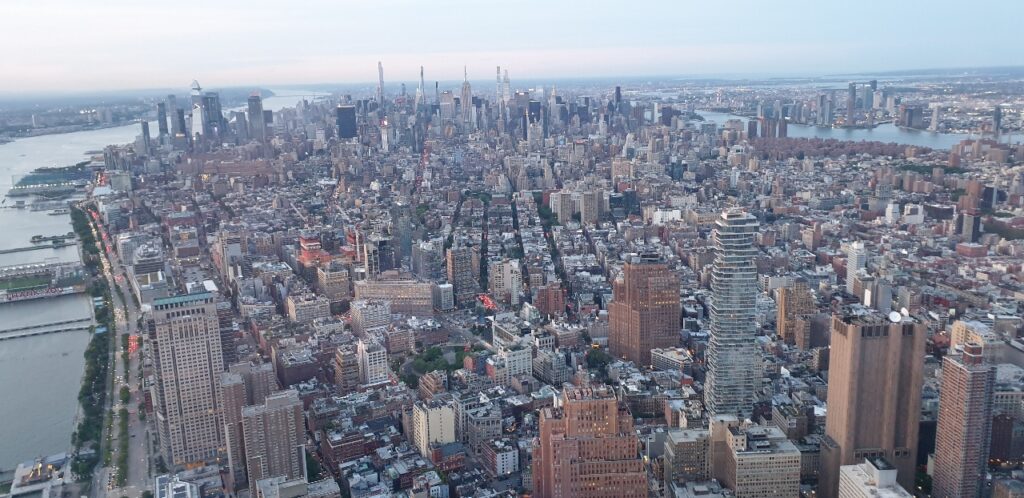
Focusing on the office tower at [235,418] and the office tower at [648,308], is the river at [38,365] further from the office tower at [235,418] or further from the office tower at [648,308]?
the office tower at [648,308]

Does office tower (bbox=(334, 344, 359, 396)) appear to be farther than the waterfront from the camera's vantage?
No

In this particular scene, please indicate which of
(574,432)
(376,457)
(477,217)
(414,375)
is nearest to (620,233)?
(477,217)

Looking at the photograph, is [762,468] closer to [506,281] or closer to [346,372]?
[346,372]

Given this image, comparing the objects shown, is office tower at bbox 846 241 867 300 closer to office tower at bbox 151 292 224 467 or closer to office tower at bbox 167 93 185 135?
office tower at bbox 151 292 224 467

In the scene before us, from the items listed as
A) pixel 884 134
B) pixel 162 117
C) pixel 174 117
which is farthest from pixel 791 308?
pixel 162 117

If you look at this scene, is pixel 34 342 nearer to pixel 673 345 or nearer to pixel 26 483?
pixel 26 483

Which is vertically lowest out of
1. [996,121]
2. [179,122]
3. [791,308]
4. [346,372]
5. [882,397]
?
[346,372]

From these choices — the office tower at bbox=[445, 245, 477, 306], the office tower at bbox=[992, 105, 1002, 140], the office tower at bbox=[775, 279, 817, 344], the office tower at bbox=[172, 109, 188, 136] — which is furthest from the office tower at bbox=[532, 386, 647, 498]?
the office tower at bbox=[172, 109, 188, 136]
